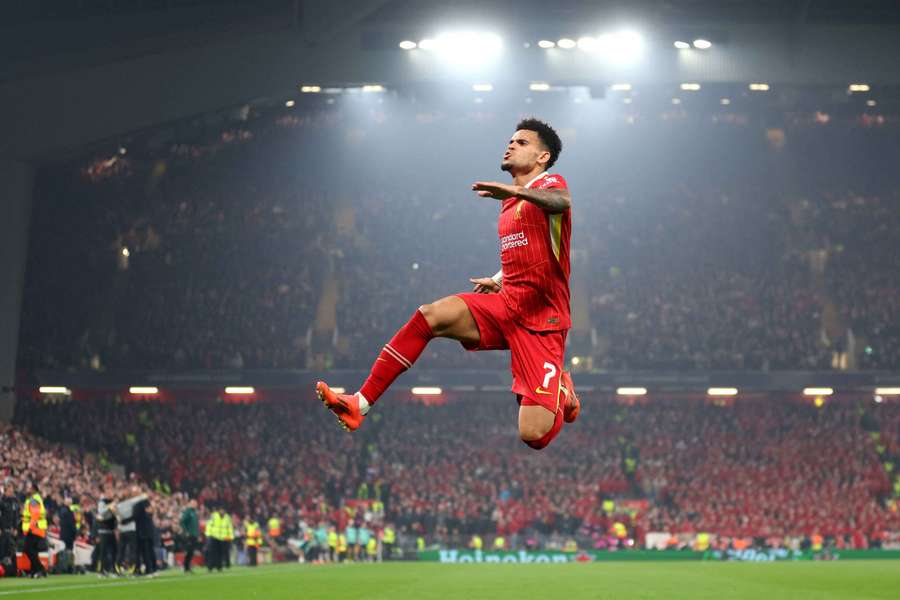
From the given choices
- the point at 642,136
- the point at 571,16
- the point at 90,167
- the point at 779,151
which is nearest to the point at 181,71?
the point at 90,167

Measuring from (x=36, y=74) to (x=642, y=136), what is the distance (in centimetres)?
2909

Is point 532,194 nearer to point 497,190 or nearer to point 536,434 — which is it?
point 497,190

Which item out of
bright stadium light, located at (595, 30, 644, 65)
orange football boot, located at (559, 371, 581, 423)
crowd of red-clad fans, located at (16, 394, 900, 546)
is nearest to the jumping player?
orange football boot, located at (559, 371, 581, 423)

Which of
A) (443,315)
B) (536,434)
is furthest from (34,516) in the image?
(536,434)

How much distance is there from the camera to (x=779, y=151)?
178ft

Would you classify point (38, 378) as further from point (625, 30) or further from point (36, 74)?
point (625, 30)

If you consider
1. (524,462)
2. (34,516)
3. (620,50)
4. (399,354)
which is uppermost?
(620,50)

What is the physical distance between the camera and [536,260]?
9.27 metres

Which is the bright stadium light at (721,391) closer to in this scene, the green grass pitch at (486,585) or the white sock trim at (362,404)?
the green grass pitch at (486,585)

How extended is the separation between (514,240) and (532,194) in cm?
74

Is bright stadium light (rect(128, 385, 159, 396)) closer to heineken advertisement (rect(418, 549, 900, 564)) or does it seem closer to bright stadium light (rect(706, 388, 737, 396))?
heineken advertisement (rect(418, 549, 900, 564))

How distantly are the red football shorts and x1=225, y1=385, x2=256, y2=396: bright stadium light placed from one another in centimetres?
3918

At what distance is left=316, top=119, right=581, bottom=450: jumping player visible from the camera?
9.20 metres

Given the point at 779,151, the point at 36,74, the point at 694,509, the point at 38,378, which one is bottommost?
the point at 694,509
